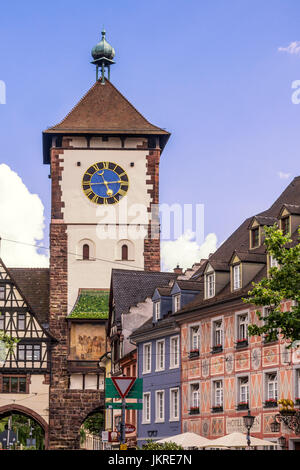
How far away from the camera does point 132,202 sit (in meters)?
65.7

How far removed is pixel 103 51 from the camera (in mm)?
71250

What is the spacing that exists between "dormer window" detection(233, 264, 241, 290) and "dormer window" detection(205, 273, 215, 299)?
2032 mm

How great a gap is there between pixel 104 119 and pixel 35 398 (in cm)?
1838

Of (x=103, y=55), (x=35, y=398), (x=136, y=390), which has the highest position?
(x=103, y=55)

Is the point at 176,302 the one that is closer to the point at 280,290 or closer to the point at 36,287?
the point at 280,290

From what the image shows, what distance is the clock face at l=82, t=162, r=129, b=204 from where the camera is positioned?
65.3m

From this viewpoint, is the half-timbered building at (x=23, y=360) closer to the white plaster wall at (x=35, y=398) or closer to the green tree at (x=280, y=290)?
the white plaster wall at (x=35, y=398)

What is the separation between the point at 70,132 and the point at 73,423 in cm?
1828

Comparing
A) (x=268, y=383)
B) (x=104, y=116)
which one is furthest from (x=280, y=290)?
(x=104, y=116)

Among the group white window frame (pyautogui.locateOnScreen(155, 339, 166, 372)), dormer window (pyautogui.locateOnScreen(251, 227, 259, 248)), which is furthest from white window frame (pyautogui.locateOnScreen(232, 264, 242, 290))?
white window frame (pyautogui.locateOnScreen(155, 339, 166, 372))

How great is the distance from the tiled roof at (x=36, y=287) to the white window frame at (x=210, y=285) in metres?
27.9

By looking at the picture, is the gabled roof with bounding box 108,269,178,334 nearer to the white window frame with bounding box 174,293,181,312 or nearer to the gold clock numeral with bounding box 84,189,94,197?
the white window frame with bounding box 174,293,181,312

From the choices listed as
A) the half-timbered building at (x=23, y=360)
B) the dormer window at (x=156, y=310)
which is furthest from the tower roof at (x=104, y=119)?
the dormer window at (x=156, y=310)
